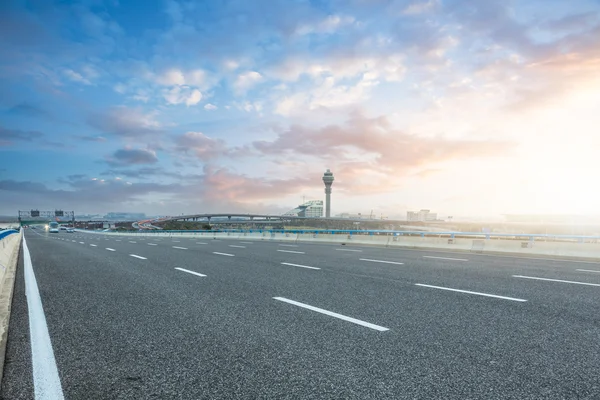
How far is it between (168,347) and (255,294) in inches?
123

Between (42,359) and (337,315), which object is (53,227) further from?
(337,315)

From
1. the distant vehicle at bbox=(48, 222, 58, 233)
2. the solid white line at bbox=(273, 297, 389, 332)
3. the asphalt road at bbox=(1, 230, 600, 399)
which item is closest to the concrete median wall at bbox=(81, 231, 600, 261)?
the asphalt road at bbox=(1, 230, 600, 399)

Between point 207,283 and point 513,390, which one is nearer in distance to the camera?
point 513,390

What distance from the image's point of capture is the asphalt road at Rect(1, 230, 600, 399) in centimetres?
320

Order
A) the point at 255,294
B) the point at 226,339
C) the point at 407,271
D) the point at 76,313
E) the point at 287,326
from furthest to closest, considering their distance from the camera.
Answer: the point at 407,271, the point at 255,294, the point at 76,313, the point at 287,326, the point at 226,339

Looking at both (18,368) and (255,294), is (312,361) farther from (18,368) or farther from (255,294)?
(255,294)

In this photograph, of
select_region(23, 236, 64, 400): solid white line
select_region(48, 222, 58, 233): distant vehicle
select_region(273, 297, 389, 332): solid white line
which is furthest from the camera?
select_region(48, 222, 58, 233): distant vehicle

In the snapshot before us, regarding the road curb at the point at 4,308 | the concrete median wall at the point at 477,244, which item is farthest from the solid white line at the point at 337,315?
the concrete median wall at the point at 477,244

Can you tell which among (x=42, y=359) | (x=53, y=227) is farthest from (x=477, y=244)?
(x=53, y=227)

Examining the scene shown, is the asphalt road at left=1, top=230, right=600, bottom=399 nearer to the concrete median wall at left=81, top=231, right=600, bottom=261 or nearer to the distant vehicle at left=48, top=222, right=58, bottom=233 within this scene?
the concrete median wall at left=81, top=231, right=600, bottom=261

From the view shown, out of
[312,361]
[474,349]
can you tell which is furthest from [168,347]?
[474,349]

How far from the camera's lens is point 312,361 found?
3.74 m

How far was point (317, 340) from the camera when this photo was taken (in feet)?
14.5

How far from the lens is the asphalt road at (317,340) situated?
3.20 m
